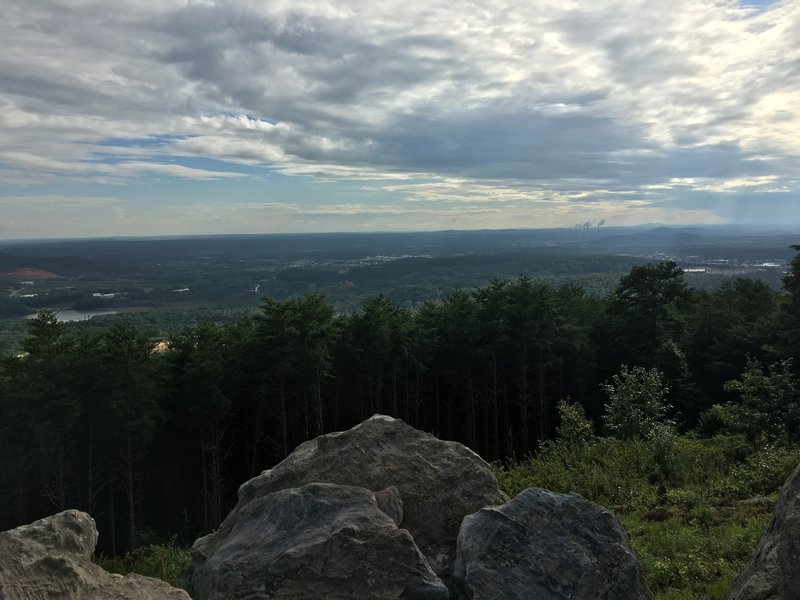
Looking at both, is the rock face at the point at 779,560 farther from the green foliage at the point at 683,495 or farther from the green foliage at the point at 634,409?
the green foliage at the point at 634,409

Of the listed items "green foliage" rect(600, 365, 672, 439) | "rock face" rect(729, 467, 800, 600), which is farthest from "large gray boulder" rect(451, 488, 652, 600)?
"green foliage" rect(600, 365, 672, 439)

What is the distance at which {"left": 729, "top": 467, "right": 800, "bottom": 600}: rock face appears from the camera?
5.02 metres

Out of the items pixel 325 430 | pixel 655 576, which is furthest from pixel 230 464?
pixel 655 576

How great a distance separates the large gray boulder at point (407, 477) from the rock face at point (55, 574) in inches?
46.8

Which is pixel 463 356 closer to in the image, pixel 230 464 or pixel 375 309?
pixel 375 309

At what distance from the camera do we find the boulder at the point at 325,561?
21.3 ft

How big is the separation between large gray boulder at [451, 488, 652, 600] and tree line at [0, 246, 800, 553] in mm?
14706

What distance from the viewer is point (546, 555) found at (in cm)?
655

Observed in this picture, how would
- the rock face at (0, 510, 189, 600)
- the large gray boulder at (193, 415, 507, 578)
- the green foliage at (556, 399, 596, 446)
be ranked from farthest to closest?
the green foliage at (556, 399, 596, 446) → the large gray boulder at (193, 415, 507, 578) → the rock face at (0, 510, 189, 600)

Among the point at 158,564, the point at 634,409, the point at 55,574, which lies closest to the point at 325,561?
the point at 55,574

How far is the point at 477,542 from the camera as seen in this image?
6.79 meters

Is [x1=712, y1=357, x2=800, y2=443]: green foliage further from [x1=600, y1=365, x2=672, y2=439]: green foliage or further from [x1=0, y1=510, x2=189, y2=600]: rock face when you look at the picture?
[x1=0, y1=510, x2=189, y2=600]: rock face

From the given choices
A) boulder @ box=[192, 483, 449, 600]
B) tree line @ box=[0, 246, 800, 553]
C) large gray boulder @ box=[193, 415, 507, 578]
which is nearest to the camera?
boulder @ box=[192, 483, 449, 600]

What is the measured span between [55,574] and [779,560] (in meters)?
8.64
